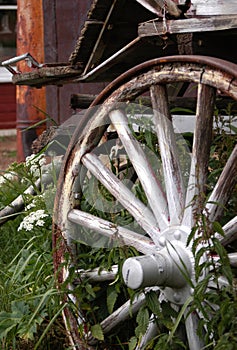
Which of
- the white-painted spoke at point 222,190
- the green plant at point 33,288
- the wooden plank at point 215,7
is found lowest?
the green plant at point 33,288

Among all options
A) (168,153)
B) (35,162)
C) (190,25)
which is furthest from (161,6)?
(35,162)

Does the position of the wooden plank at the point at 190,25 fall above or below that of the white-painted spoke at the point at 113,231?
above

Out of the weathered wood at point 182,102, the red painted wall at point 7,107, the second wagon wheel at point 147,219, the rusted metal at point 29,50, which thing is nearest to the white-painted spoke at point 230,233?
the second wagon wheel at point 147,219

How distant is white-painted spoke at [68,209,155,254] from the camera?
133 inches

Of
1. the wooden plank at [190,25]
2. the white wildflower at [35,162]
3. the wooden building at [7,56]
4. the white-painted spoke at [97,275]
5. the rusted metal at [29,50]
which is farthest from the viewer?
the wooden building at [7,56]

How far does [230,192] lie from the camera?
3125 millimetres

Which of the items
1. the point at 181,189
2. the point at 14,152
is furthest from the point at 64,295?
the point at 14,152

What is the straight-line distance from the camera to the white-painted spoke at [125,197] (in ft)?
11.1

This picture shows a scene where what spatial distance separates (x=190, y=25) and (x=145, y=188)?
66 centimetres

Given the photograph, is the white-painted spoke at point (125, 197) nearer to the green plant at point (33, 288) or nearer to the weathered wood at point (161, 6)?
the green plant at point (33, 288)

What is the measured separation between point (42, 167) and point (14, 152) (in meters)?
8.23

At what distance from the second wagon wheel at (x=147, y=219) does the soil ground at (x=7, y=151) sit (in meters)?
7.91

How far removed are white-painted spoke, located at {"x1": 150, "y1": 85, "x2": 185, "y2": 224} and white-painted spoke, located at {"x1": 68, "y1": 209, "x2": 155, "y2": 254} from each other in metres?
0.16

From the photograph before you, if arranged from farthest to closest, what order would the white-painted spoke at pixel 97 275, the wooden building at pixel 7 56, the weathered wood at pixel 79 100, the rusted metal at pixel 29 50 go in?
1. the wooden building at pixel 7 56
2. the rusted metal at pixel 29 50
3. the weathered wood at pixel 79 100
4. the white-painted spoke at pixel 97 275
